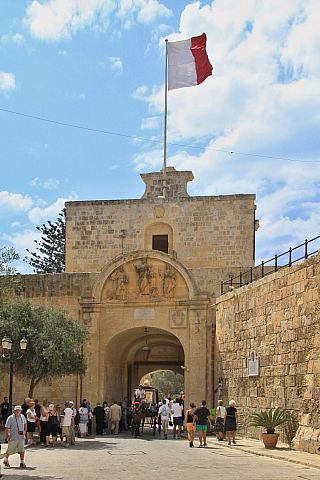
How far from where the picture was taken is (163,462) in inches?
448

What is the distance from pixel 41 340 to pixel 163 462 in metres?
7.50

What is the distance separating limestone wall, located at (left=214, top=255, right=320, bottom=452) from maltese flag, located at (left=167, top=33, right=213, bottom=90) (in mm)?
10292

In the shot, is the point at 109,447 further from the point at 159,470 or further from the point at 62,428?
the point at 159,470

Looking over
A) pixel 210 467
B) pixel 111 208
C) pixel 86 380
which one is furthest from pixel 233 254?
pixel 210 467

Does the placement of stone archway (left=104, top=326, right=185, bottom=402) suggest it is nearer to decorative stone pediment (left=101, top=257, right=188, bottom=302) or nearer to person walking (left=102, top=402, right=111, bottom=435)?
person walking (left=102, top=402, right=111, bottom=435)

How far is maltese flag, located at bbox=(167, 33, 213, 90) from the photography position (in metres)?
25.4

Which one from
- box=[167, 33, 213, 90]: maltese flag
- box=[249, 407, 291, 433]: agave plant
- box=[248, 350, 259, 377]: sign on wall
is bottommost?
box=[249, 407, 291, 433]: agave plant

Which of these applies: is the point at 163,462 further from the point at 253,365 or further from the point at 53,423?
the point at 253,365

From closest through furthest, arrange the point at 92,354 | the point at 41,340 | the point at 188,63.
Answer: the point at 41,340 < the point at 92,354 < the point at 188,63

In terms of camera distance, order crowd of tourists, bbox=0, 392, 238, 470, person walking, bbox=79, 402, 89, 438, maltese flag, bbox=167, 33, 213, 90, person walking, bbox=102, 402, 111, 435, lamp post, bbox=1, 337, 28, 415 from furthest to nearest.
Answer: maltese flag, bbox=167, 33, 213, 90
person walking, bbox=102, 402, 111, 435
person walking, bbox=79, 402, 89, 438
lamp post, bbox=1, 337, 28, 415
crowd of tourists, bbox=0, 392, 238, 470

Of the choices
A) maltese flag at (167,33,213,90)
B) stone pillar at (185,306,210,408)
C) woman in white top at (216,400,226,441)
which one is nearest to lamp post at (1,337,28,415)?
woman in white top at (216,400,226,441)

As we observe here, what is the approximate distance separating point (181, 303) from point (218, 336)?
5.54ft

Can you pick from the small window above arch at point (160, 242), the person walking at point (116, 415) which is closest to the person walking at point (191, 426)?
the person walking at point (116, 415)

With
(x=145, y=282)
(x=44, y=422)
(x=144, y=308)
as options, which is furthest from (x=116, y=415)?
(x=44, y=422)
